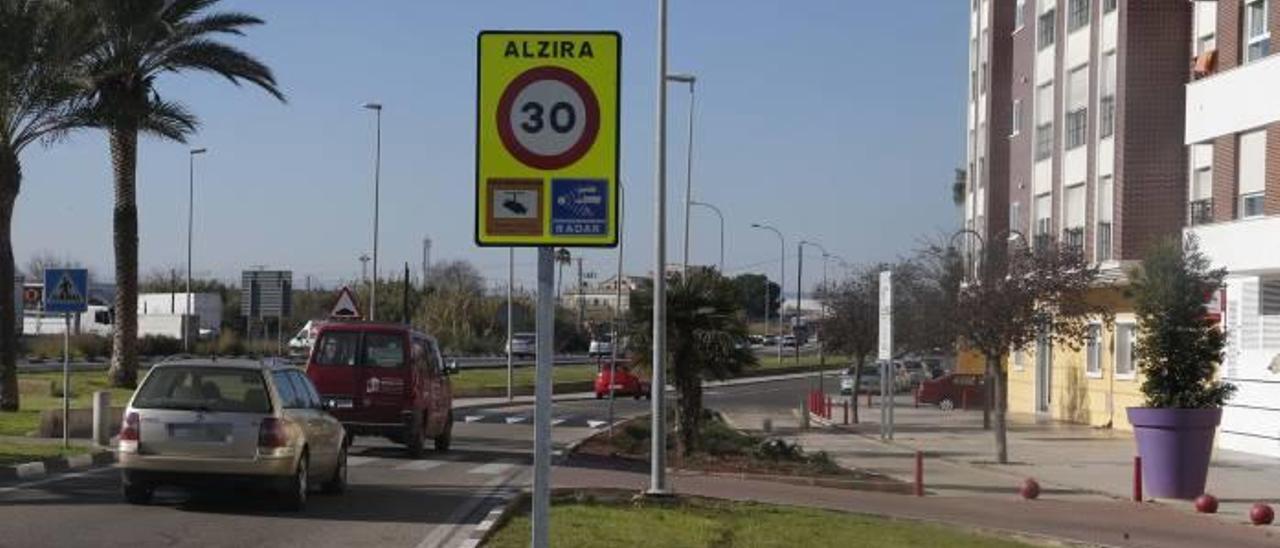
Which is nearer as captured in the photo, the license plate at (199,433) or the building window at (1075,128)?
the license plate at (199,433)

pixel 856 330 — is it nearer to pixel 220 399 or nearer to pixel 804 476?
pixel 804 476

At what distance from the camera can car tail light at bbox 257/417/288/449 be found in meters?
14.0

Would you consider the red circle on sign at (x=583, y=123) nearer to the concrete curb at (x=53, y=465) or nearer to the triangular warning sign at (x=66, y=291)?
the concrete curb at (x=53, y=465)

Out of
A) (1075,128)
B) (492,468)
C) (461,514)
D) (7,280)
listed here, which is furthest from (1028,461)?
(7,280)

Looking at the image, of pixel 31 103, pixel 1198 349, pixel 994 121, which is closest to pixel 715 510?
pixel 1198 349

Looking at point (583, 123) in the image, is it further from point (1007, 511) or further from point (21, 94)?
point (21, 94)

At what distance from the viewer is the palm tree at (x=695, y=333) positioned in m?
24.2

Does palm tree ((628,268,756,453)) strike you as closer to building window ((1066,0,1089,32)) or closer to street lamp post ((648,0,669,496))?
street lamp post ((648,0,669,496))

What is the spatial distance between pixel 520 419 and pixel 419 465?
1516 cm

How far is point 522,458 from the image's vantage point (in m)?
23.7

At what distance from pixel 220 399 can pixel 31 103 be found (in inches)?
660

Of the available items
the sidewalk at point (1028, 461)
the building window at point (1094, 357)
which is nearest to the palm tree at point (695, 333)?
the sidewalk at point (1028, 461)

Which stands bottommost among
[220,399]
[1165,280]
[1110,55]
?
[220,399]

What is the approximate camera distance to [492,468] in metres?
21.4
